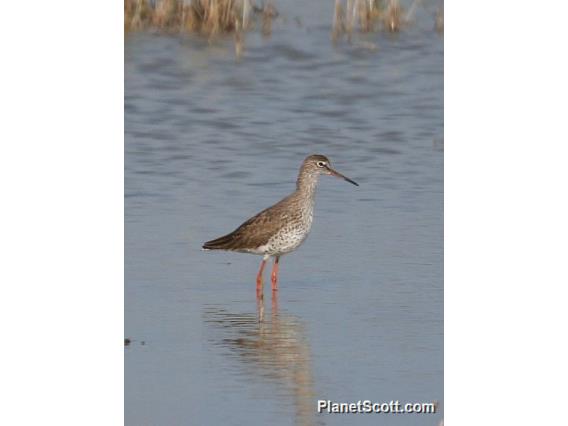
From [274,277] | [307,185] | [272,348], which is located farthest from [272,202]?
[272,348]

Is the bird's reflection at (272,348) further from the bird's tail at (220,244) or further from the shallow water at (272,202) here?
the bird's tail at (220,244)

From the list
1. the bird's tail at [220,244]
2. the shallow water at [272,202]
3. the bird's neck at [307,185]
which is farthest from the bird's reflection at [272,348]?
the bird's neck at [307,185]

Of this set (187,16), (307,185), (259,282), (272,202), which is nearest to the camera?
(259,282)

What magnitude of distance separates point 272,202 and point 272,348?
2945mm

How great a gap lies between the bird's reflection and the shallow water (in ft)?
0.05

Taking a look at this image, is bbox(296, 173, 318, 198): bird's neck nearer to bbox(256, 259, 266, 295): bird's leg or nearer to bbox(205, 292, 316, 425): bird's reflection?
bbox(256, 259, 266, 295): bird's leg

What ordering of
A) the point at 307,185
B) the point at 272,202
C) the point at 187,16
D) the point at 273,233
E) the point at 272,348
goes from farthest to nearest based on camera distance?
1. the point at 187,16
2. the point at 272,202
3. the point at 307,185
4. the point at 273,233
5. the point at 272,348

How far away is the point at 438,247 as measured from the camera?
948 centimetres

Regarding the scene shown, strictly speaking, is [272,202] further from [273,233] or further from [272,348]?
[272,348]

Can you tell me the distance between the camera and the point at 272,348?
790 centimetres

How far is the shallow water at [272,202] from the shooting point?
7270 millimetres

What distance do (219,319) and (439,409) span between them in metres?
1.85
